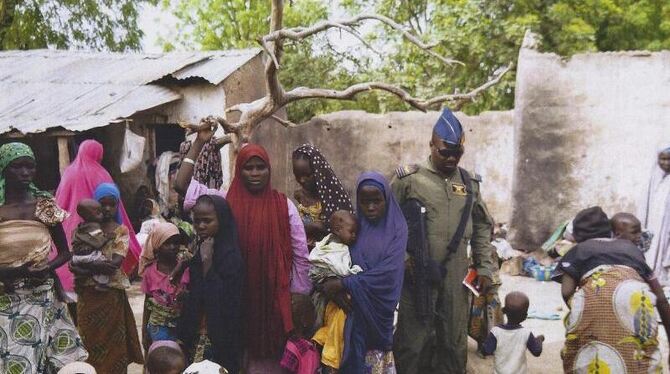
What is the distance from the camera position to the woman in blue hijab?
3562 millimetres

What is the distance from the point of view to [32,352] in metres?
3.52

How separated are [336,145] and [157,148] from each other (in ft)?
9.47

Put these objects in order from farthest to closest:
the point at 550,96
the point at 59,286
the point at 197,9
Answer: the point at 197,9
the point at 550,96
the point at 59,286

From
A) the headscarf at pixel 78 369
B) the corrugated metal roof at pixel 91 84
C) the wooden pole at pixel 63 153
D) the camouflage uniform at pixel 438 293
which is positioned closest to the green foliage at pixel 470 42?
the corrugated metal roof at pixel 91 84

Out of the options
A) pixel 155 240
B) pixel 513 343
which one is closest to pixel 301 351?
pixel 155 240

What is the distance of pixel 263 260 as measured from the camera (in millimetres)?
3539

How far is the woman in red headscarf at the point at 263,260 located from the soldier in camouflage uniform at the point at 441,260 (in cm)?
81

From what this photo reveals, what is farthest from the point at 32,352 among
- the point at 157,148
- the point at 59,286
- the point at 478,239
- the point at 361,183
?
the point at 157,148

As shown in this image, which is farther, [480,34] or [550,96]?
[480,34]

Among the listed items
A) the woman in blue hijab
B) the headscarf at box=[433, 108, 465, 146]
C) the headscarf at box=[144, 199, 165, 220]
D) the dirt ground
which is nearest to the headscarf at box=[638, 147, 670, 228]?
the dirt ground

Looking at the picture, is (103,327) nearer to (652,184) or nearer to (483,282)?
(483,282)

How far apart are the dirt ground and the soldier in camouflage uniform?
78 cm

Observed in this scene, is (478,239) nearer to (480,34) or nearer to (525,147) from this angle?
(525,147)

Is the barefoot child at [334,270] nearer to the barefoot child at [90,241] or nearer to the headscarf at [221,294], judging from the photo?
the headscarf at [221,294]
